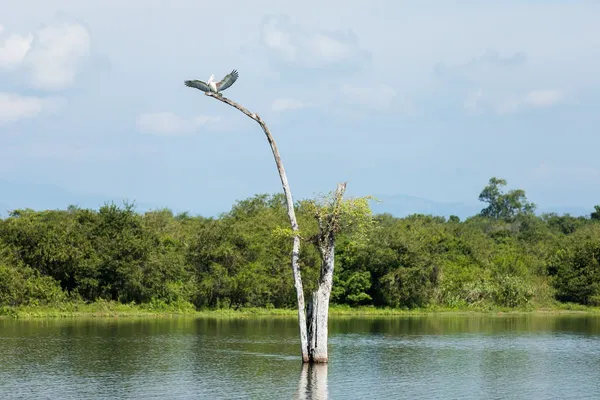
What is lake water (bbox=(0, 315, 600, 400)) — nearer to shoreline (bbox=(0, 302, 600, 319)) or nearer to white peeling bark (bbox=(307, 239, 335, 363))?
white peeling bark (bbox=(307, 239, 335, 363))

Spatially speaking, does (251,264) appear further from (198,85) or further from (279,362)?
(198,85)

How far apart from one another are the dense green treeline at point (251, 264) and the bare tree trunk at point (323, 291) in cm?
2003

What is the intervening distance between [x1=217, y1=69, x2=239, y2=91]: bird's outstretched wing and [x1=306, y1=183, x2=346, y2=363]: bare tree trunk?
5.32 m

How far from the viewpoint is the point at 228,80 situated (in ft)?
108

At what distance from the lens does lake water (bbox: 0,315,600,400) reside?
28.7 metres

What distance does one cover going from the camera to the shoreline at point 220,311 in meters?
57.2

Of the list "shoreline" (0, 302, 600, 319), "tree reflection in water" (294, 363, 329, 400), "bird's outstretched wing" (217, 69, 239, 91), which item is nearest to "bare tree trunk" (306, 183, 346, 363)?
"tree reflection in water" (294, 363, 329, 400)

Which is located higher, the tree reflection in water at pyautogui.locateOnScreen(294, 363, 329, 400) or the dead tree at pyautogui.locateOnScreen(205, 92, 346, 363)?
the dead tree at pyautogui.locateOnScreen(205, 92, 346, 363)

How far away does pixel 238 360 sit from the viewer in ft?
119

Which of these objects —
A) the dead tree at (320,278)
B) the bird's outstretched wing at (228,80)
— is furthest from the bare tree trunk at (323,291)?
the bird's outstretched wing at (228,80)

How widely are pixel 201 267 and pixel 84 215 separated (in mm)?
8914

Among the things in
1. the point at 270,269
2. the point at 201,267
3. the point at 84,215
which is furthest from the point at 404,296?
the point at 84,215

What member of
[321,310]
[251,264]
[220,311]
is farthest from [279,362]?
[251,264]

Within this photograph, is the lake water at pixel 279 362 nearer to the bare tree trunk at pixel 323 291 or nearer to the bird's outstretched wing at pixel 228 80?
the bare tree trunk at pixel 323 291
